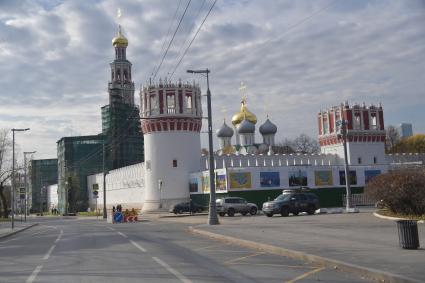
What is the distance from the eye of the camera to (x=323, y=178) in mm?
54875

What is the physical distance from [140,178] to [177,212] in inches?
599

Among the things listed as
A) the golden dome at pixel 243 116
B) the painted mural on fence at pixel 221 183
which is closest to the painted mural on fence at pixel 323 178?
the painted mural on fence at pixel 221 183

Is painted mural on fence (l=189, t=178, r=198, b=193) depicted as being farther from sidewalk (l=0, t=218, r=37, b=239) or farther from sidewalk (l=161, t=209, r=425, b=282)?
sidewalk (l=161, t=209, r=425, b=282)

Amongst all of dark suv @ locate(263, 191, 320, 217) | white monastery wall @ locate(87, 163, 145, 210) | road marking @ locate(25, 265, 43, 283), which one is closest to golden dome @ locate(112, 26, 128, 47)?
white monastery wall @ locate(87, 163, 145, 210)

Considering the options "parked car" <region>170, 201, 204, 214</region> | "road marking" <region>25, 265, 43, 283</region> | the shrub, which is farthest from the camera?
"parked car" <region>170, 201, 204, 214</region>

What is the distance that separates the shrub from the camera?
2683cm

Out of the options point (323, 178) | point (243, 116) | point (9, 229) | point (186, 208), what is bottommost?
point (9, 229)

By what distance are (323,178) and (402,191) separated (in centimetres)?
2764

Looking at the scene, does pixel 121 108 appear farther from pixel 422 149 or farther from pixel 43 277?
pixel 43 277

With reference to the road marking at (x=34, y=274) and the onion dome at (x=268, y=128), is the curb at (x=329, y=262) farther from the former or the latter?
the onion dome at (x=268, y=128)

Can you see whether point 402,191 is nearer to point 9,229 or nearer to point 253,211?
point 253,211

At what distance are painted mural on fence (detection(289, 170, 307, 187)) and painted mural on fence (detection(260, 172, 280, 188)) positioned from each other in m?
1.48

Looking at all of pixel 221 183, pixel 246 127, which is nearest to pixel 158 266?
pixel 221 183

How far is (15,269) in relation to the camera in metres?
14.5
